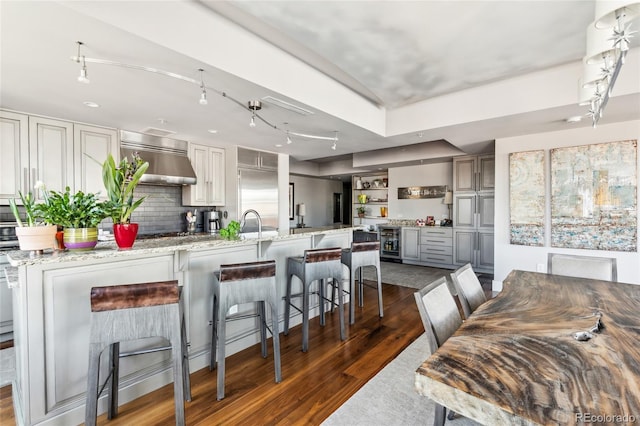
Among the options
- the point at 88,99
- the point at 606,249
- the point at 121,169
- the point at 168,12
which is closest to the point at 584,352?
the point at 121,169

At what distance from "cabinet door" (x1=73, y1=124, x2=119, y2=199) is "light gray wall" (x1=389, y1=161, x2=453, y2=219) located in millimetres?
5750

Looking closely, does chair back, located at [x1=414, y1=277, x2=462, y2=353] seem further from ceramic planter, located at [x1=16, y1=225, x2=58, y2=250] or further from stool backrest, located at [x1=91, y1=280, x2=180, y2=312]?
ceramic planter, located at [x1=16, y1=225, x2=58, y2=250]

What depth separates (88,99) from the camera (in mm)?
2807

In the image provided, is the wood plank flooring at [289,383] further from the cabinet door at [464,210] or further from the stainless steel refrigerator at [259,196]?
the cabinet door at [464,210]

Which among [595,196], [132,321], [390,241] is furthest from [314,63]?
[390,241]

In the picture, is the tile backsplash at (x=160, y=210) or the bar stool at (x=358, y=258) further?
the tile backsplash at (x=160, y=210)

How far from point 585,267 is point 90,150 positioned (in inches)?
212

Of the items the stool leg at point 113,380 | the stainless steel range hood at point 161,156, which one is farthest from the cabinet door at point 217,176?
the stool leg at point 113,380

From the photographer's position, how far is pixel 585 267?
2.58 meters

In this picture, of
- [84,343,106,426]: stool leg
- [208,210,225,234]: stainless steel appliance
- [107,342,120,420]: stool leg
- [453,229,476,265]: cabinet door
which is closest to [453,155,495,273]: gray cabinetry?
[453,229,476,265]: cabinet door

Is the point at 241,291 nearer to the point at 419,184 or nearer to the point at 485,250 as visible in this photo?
the point at 485,250

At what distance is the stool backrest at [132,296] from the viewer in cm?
149

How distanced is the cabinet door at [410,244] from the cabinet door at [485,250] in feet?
4.02

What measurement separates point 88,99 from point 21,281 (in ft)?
6.63
